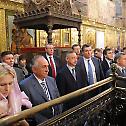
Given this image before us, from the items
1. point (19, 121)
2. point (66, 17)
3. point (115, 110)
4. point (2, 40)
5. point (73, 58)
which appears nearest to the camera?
point (19, 121)

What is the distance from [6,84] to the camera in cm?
207

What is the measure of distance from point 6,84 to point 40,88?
3.05ft

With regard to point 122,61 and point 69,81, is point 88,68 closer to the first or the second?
point 122,61

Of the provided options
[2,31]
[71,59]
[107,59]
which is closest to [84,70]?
[71,59]

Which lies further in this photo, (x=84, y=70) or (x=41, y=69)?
(x=84, y=70)

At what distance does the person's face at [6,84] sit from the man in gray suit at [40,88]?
0.84 metres

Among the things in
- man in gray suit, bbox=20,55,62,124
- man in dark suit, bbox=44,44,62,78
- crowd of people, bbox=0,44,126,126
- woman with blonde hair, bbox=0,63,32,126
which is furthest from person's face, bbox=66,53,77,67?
woman with blonde hair, bbox=0,63,32,126

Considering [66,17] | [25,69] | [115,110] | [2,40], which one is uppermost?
[66,17]

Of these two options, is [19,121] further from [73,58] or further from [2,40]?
[2,40]

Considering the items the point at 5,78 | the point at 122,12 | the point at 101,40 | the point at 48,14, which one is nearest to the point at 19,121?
the point at 5,78

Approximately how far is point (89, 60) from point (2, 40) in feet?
19.0

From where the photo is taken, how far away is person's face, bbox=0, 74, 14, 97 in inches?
80.3

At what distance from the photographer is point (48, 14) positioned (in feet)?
22.9

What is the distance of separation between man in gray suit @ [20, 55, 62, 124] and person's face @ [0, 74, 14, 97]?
838mm
